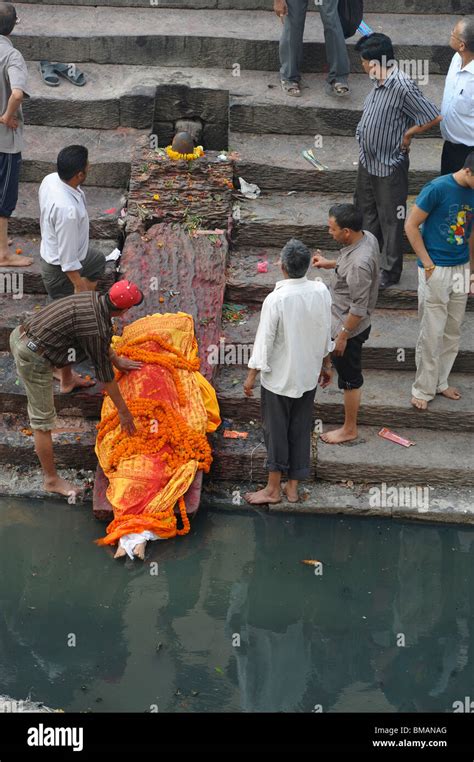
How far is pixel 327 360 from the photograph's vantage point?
6.08 m

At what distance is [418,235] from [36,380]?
2.58 meters

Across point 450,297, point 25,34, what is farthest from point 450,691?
point 25,34

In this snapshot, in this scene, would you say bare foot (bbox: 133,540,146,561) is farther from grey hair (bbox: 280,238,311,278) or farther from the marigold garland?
the marigold garland

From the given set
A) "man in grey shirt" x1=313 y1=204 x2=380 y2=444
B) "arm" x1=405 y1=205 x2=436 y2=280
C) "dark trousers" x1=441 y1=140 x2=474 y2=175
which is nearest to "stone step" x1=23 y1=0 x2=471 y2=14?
"dark trousers" x1=441 y1=140 x2=474 y2=175

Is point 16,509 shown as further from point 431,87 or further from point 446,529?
point 431,87

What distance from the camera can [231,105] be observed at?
8.45 meters

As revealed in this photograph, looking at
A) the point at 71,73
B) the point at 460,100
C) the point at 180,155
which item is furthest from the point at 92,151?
the point at 460,100

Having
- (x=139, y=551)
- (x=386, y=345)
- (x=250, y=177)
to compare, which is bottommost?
(x=139, y=551)

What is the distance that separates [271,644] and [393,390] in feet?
7.32

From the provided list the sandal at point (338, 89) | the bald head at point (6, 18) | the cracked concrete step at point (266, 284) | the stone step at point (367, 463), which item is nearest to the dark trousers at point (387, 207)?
the cracked concrete step at point (266, 284)

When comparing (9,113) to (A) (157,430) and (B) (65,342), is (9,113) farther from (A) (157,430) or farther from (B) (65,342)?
(A) (157,430)

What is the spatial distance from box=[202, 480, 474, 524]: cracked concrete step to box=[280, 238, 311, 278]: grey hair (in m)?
1.67

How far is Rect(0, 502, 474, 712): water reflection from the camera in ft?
17.0

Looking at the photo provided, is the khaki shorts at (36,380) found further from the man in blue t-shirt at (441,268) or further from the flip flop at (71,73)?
the flip flop at (71,73)
